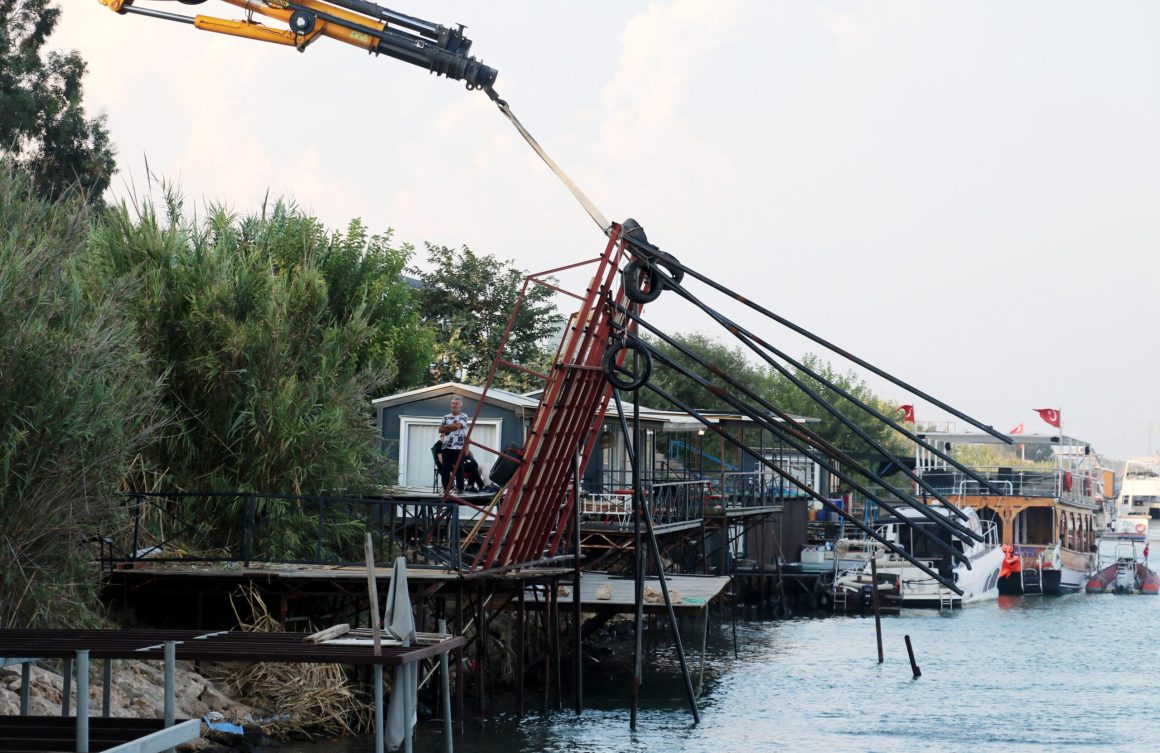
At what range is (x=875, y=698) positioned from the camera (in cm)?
2770

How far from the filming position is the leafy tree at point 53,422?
55.0 ft

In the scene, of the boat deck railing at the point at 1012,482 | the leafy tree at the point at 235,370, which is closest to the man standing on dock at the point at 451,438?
the leafy tree at the point at 235,370

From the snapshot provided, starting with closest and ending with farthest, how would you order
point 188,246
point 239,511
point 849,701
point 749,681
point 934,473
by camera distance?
point 239,511
point 188,246
point 849,701
point 749,681
point 934,473

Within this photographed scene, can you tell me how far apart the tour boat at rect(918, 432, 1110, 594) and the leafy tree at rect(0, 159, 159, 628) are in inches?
1681

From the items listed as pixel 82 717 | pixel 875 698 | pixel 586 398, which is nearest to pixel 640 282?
pixel 586 398

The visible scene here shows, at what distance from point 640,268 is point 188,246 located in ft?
28.0

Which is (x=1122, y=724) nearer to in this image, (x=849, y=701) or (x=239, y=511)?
(x=849, y=701)

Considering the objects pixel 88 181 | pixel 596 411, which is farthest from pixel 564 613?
pixel 88 181

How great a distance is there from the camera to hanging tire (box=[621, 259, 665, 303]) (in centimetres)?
2092

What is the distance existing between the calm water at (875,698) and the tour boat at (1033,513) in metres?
13.0

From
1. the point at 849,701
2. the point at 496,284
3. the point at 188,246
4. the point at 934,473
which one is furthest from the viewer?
the point at 934,473

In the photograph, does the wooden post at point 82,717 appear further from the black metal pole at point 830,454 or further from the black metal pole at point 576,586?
the black metal pole at point 576,586

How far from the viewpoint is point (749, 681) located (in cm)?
2955

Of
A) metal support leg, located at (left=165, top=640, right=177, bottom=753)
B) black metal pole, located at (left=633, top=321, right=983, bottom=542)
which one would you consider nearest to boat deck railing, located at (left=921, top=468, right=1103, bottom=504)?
black metal pole, located at (left=633, top=321, right=983, bottom=542)
